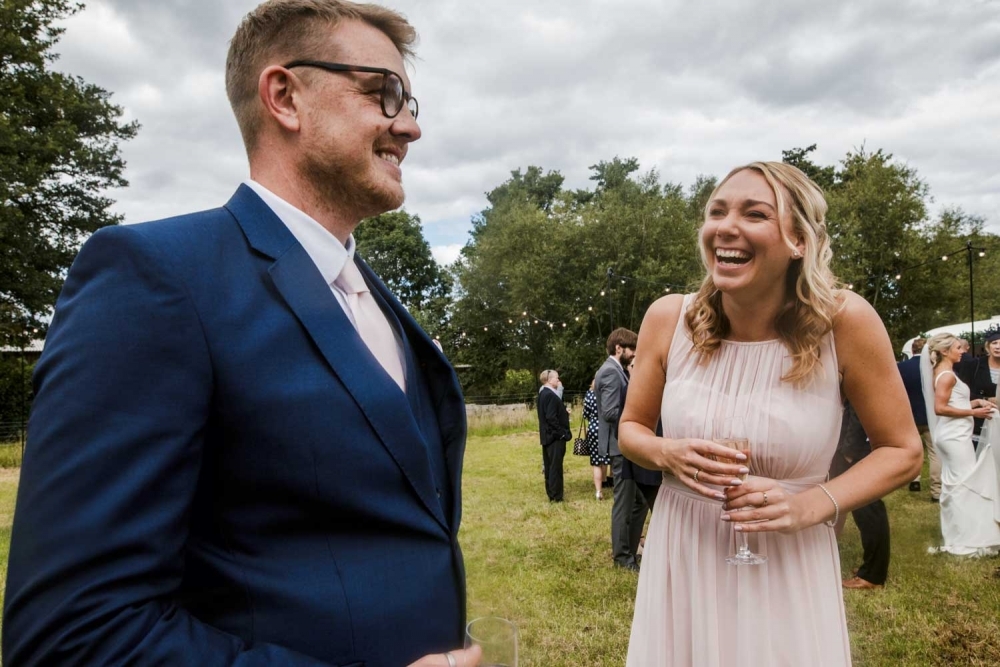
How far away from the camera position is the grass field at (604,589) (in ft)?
14.5

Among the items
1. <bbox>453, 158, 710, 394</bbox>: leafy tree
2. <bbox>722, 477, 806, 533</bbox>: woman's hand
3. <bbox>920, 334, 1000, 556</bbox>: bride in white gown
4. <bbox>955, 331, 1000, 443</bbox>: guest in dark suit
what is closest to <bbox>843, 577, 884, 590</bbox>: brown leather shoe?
<bbox>920, 334, 1000, 556</bbox>: bride in white gown

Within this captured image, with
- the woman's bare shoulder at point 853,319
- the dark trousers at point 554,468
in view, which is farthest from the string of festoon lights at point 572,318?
the woman's bare shoulder at point 853,319

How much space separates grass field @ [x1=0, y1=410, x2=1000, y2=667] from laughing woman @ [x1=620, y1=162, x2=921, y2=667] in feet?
2.55

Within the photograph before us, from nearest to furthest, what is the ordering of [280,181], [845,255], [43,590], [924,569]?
[43,590] < [280,181] < [924,569] < [845,255]

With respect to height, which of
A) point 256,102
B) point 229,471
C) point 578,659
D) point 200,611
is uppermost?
point 256,102

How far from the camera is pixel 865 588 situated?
541 centimetres

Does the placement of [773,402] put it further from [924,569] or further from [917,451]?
[924,569]

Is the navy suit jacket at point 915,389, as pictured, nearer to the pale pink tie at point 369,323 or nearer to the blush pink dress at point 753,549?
the blush pink dress at point 753,549

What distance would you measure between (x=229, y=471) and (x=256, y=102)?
0.74 m

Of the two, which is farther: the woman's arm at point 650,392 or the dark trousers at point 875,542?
the dark trousers at point 875,542

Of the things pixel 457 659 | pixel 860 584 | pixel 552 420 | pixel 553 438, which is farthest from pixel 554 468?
pixel 457 659

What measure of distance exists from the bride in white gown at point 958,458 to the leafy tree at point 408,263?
3242 cm

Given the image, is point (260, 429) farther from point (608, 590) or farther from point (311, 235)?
point (608, 590)

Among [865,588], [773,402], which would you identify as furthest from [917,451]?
[865,588]
